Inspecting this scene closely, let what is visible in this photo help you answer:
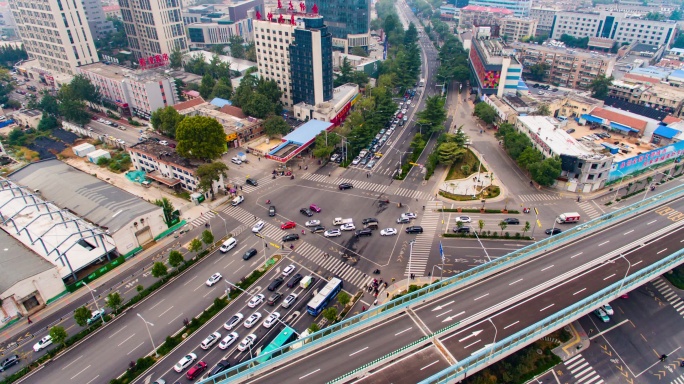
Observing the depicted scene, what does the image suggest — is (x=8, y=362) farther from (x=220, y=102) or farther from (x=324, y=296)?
(x=220, y=102)

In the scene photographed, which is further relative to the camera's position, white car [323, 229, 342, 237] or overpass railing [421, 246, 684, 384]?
white car [323, 229, 342, 237]

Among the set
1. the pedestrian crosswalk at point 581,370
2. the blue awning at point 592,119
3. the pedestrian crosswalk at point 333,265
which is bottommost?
the pedestrian crosswalk at point 581,370

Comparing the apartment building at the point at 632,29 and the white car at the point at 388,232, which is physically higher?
the apartment building at the point at 632,29

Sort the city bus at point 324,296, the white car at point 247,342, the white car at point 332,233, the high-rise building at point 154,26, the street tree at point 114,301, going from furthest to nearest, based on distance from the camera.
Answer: the high-rise building at point 154,26 < the white car at point 332,233 < the city bus at point 324,296 < the street tree at point 114,301 < the white car at point 247,342

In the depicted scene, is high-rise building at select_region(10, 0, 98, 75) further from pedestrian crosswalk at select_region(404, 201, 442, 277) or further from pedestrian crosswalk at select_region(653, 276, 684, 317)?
pedestrian crosswalk at select_region(653, 276, 684, 317)

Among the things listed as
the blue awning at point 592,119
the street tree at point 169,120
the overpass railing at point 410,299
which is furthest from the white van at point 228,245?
the blue awning at point 592,119

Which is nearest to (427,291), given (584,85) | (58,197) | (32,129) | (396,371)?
(396,371)

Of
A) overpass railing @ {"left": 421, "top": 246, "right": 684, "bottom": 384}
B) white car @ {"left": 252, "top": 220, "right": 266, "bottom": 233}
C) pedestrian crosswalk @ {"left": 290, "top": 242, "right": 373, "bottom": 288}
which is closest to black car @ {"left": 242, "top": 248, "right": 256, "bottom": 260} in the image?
white car @ {"left": 252, "top": 220, "right": 266, "bottom": 233}

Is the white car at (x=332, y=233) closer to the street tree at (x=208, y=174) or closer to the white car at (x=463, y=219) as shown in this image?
the white car at (x=463, y=219)

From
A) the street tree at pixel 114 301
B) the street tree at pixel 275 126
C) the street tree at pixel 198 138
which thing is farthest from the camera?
the street tree at pixel 275 126
